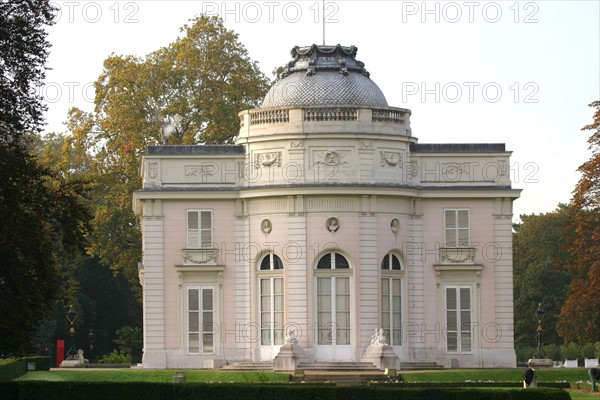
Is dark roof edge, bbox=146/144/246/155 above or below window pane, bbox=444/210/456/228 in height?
above

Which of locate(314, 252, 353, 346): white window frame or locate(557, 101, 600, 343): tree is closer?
locate(314, 252, 353, 346): white window frame

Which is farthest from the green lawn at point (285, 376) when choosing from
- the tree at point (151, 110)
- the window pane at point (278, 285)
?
the tree at point (151, 110)

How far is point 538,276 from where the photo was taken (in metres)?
84.1

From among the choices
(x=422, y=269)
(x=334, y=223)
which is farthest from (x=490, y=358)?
(x=334, y=223)

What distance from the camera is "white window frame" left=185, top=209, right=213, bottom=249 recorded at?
177 ft

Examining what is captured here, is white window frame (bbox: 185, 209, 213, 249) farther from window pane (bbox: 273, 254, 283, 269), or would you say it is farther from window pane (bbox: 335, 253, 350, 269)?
window pane (bbox: 335, 253, 350, 269)

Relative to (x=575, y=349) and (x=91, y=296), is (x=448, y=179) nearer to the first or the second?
(x=575, y=349)

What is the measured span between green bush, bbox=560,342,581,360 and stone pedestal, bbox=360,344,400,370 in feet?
107

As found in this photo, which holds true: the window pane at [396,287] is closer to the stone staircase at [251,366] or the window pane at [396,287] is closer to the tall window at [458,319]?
the tall window at [458,319]

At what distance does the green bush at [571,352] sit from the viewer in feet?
268

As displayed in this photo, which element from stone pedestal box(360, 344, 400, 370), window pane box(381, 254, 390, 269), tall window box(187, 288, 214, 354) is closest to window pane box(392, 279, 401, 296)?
window pane box(381, 254, 390, 269)

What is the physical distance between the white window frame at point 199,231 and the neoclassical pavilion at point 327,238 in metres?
0.05

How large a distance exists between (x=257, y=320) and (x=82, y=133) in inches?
772

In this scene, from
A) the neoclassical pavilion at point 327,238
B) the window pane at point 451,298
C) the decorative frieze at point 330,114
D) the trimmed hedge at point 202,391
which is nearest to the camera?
the trimmed hedge at point 202,391
